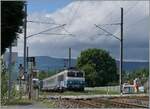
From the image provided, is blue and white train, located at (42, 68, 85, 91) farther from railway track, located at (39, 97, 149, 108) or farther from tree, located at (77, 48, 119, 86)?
tree, located at (77, 48, 119, 86)

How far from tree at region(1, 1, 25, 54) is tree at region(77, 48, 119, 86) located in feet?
306

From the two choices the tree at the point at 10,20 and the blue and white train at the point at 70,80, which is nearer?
the tree at the point at 10,20

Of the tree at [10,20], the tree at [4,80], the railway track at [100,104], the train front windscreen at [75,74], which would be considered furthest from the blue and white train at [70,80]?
the tree at [10,20]

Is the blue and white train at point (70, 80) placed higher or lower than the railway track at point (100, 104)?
higher

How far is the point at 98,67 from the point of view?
394 feet

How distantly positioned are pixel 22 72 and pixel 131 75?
8361 cm

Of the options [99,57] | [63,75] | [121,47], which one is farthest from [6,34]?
[99,57]

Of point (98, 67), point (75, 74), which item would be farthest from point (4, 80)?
point (98, 67)

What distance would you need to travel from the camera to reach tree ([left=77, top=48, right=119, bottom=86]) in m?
115

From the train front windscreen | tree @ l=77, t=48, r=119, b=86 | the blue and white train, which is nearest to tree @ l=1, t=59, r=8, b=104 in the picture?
the blue and white train

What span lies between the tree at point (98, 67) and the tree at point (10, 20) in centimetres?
9319

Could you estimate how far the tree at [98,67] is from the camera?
11506 centimetres

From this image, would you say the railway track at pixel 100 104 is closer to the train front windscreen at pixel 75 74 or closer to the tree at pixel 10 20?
the tree at pixel 10 20

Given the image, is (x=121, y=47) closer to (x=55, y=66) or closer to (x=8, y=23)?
(x=8, y=23)
